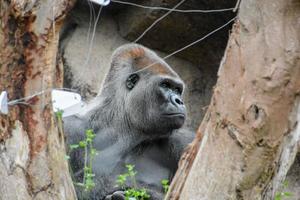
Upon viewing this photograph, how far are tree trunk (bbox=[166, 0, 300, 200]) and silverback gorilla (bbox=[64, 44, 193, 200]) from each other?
197 cm

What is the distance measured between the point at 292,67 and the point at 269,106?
5.3 inches

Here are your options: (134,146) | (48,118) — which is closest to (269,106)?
(48,118)

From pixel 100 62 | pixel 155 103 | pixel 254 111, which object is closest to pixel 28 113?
pixel 254 111

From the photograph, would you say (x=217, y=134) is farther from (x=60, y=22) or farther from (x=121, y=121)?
(x=121, y=121)

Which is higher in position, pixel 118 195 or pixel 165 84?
pixel 165 84

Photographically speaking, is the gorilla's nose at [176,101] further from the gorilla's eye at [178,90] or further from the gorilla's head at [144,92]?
the gorilla's eye at [178,90]

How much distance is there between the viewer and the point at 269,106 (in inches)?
101

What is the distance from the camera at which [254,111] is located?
2598 mm

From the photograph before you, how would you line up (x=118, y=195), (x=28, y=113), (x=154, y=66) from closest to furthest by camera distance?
1. (x=28, y=113)
2. (x=118, y=195)
3. (x=154, y=66)

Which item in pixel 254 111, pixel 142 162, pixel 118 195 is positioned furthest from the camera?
pixel 142 162

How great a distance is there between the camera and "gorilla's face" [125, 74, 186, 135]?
4.80 m

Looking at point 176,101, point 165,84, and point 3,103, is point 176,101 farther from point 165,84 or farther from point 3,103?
point 3,103

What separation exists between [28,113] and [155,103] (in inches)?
83.9

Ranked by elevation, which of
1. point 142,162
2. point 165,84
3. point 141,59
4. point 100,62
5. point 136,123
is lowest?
point 142,162
